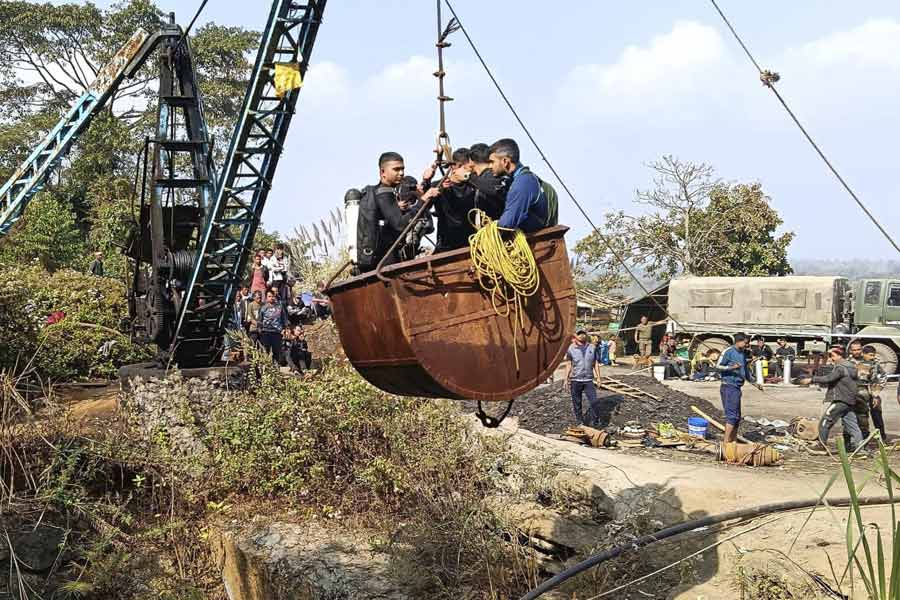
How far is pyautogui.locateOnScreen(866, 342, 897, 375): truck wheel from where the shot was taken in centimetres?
1966

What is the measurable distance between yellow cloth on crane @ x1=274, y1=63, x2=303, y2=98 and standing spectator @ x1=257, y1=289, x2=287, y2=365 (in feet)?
12.6

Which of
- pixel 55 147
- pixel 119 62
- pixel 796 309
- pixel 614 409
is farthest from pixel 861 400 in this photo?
pixel 55 147

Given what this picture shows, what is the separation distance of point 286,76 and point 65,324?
668 centimetres

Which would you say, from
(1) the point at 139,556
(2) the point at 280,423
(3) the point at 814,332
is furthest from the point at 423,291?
(3) the point at 814,332

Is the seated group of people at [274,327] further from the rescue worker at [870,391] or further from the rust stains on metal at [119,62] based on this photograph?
the rescue worker at [870,391]

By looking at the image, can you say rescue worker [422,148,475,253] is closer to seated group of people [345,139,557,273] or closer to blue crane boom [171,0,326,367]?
seated group of people [345,139,557,273]

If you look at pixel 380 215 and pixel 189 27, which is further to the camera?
pixel 189 27

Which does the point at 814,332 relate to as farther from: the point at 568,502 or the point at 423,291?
the point at 423,291

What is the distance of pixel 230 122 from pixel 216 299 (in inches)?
703

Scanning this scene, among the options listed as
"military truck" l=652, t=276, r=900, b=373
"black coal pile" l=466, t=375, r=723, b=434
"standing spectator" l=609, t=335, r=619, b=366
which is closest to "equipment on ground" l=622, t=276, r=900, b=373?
"military truck" l=652, t=276, r=900, b=373

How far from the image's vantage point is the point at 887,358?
1983 cm

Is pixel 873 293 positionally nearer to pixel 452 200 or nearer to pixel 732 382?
pixel 732 382

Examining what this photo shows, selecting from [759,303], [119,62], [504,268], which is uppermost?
[119,62]

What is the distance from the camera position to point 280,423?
34.9 feet
